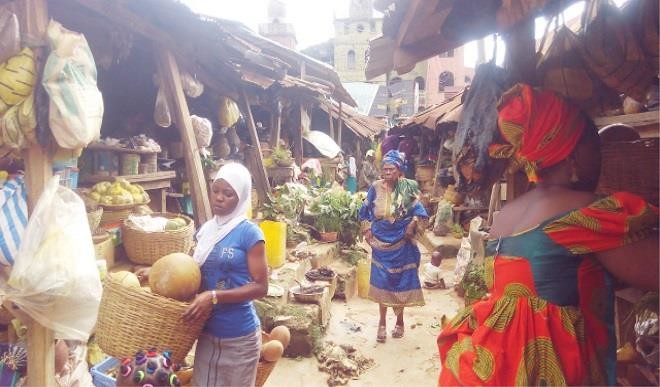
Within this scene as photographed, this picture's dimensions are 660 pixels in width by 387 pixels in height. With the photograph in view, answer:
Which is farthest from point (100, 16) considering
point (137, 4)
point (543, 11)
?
point (543, 11)

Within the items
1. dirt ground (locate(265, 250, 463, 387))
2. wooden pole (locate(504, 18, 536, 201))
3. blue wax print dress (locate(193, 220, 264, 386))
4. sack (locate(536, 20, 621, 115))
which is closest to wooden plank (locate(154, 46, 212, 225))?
dirt ground (locate(265, 250, 463, 387))

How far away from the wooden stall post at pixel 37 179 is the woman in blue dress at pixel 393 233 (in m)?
3.19

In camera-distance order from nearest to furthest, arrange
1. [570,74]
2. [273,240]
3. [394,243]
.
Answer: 1. [570,74]
2. [394,243]
3. [273,240]

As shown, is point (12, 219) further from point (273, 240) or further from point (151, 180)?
point (273, 240)

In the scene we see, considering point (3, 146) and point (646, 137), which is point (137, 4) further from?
point (646, 137)

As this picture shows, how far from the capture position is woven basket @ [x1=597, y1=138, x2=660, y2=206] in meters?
2.08

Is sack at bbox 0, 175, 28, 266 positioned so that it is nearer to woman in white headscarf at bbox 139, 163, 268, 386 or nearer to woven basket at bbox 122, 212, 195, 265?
woman in white headscarf at bbox 139, 163, 268, 386

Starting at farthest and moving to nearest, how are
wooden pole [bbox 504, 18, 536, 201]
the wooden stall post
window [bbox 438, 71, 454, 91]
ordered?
window [bbox 438, 71, 454, 91] → the wooden stall post → wooden pole [bbox 504, 18, 536, 201]

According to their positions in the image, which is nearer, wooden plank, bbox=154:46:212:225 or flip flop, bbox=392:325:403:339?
wooden plank, bbox=154:46:212:225

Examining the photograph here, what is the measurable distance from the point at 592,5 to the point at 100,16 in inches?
159

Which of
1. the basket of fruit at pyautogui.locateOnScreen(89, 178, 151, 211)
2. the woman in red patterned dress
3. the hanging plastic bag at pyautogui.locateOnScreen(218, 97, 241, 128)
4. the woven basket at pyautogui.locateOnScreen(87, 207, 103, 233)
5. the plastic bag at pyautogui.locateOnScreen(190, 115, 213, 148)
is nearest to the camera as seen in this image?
the woman in red patterned dress

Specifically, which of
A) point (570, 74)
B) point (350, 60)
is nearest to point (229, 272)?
point (570, 74)

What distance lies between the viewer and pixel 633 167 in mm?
2139

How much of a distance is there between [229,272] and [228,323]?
0.27m
